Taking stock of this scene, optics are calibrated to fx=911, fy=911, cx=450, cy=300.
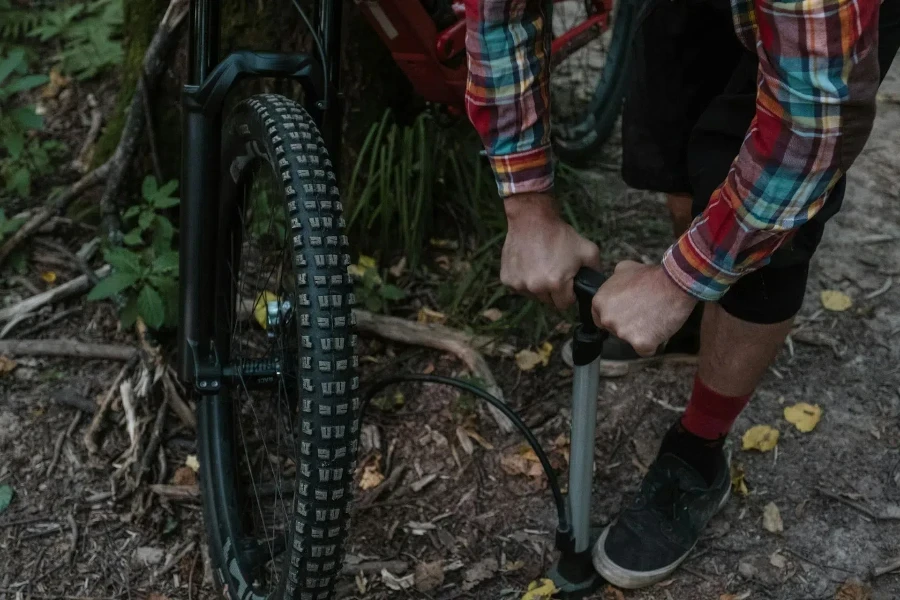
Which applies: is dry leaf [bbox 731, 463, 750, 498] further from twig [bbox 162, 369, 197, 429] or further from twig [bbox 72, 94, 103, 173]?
twig [bbox 72, 94, 103, 173]

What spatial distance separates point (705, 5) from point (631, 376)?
1.14 metres

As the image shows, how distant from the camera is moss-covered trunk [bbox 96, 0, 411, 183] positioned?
8.43 feet

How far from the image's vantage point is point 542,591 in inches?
81.0

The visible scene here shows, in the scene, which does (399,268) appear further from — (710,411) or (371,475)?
(710,411)

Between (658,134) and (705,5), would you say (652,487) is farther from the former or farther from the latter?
(705,5)

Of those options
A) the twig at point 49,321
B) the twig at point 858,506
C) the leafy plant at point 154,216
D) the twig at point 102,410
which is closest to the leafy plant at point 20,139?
the leafy plant at point 154,216

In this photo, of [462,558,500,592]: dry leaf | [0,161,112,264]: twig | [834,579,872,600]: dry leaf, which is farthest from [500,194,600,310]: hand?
[0,161,112,264]: twig

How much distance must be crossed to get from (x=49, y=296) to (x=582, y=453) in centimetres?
169

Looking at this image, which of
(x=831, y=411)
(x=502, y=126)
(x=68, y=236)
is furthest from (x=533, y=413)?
(x=68, y=236)

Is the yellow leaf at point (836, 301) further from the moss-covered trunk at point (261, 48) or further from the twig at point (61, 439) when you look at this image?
the twig at point (61, 439)

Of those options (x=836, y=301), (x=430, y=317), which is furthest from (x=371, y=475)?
(x=836, y=301)

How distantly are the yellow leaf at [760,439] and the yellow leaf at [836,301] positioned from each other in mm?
596

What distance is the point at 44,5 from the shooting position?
3.69 meters

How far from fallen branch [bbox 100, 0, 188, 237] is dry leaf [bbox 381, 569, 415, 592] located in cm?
131
